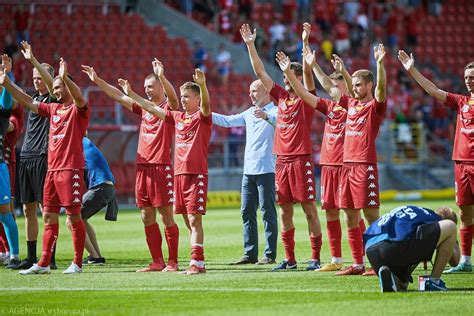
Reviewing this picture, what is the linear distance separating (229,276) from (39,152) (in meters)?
3.42

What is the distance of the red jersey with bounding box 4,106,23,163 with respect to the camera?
50.1 ft

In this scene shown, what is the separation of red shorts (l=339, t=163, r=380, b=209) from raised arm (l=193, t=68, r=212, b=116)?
187cm

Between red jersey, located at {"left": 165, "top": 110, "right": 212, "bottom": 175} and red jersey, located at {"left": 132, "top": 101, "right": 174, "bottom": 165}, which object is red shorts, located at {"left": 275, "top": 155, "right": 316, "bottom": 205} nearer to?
red jersey, located at {"left": 165, "top": 110, "right": 212, "bottom": 175}

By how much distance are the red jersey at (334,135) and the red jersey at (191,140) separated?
1.53 m

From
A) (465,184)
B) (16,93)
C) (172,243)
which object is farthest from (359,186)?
(16,93)

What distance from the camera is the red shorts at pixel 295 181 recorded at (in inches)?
547

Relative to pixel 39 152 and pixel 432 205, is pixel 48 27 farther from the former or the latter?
pixel 39 152

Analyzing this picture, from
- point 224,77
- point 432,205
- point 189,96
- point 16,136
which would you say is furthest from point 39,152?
point 224,77

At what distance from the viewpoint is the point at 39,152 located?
14.4 metres

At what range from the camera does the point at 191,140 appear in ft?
44.7

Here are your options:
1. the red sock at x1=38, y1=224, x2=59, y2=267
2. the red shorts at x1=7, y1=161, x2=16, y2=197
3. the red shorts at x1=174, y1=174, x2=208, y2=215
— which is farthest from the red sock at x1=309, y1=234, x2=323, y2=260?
the red shorts at x1=7, y1=161, x2=16, y2=197

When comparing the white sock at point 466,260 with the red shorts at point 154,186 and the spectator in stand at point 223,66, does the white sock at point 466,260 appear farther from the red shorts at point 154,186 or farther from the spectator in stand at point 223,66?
the spectator in stand at point 223,66

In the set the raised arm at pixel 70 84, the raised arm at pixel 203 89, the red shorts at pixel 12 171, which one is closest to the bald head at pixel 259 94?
the raised arm at pixel 203 89

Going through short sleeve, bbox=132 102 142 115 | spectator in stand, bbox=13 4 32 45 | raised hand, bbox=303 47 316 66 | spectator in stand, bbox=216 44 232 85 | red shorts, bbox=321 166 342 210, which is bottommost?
red shorts, bbox=321 166 342 210
